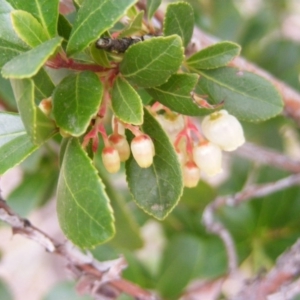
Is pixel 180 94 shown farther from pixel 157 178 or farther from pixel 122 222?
pixel 122 222

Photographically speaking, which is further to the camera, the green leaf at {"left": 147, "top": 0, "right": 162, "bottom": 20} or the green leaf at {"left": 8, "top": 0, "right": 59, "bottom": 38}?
the green leaf at {"left": 147, "top": 0, "right": 162, "bottom": 20}

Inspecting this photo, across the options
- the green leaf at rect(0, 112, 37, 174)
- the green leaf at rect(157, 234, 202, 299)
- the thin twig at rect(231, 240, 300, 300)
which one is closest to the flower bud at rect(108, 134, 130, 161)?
the green leaf at rect(0, 112, 37, 174)

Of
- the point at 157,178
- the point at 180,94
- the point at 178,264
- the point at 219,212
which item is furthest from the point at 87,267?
the point at 219,212

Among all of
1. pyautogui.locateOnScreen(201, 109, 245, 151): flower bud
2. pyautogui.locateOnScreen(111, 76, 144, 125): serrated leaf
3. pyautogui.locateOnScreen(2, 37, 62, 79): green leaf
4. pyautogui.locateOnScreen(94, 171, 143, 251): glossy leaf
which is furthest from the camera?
pyautogui.locateOnScreen(94, 171, 143, 251): glossy leaf

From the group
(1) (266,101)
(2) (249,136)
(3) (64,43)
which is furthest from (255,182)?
(3) (64,43)

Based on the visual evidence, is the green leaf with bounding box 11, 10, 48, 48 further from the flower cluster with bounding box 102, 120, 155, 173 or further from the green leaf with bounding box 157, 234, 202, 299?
the green leaf with bounding box 157, 234, 202, 299

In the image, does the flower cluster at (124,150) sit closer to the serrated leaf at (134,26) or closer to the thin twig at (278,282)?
the serrated leaf at (134,26)

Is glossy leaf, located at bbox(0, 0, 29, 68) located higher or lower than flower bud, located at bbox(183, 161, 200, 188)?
higher
